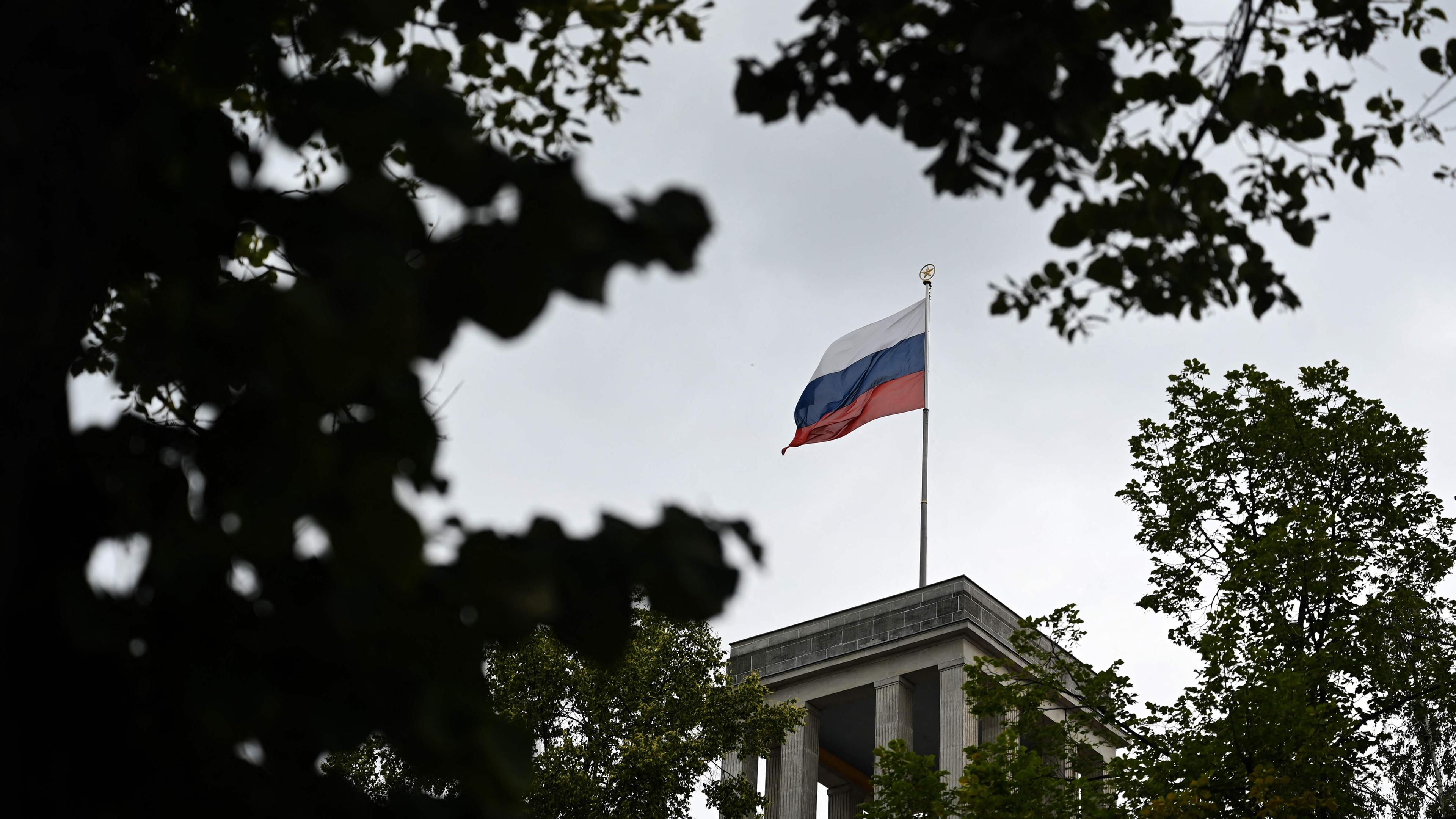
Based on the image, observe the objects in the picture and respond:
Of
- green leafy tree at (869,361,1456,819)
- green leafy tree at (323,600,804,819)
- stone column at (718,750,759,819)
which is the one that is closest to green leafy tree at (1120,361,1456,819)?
green leafy tree at (869,361,1456,819)

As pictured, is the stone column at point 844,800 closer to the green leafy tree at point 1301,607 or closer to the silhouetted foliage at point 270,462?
the green leafy tree at point 1301,607

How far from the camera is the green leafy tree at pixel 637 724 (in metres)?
22.4

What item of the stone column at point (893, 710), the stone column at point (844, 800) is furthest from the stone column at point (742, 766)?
the stone column at point (844, 800)

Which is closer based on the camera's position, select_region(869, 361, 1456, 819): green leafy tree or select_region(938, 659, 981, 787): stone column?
select_region(869, 361, 1456, 819): green leafy tree

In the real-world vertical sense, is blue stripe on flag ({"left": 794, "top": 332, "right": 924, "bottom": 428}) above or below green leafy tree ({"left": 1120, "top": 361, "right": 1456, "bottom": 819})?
above

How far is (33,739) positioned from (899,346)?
97.4 ft

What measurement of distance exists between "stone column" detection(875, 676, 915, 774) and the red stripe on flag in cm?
583

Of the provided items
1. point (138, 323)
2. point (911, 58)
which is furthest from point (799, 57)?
point (138, 323)

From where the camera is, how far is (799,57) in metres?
5.19

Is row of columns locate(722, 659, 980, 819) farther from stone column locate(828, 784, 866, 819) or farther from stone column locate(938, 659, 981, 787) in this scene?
stone column locate(828, 784, 866, 819)

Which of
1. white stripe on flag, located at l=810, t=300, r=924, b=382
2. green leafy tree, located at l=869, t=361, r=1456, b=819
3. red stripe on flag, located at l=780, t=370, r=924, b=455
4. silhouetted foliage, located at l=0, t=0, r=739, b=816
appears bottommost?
silhouetted foliage, located at l=0, t=0, r=739, b=816

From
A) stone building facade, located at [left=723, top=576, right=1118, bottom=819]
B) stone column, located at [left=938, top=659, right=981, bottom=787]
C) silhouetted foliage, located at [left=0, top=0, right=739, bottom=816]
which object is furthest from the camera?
stone building facade, located at [left=723, top=576, right=1118, bottom=819]

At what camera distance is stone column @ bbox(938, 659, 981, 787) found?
2958 cm

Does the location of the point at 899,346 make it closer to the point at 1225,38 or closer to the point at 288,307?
the point at 1225,38
